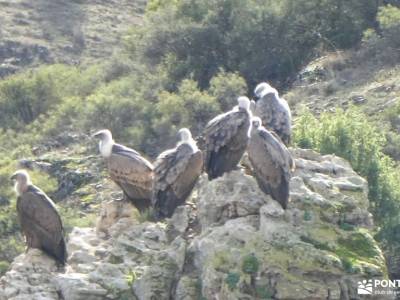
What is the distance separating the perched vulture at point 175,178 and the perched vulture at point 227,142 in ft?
0.83

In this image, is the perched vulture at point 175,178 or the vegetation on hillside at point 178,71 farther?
the vegetation on hillside at point 178,71

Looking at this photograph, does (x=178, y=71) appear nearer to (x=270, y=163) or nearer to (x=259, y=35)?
(x=259, y=35)

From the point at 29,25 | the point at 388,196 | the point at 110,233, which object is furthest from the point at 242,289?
the point at 29,25

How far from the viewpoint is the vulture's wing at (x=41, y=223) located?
24969 millimetres

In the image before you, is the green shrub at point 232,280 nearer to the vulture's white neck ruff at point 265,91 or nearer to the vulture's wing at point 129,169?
the vulture's wing at point 129,169

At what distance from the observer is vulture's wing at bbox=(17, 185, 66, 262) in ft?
81.9

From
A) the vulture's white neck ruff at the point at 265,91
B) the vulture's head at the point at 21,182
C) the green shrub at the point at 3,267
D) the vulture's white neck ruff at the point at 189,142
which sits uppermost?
the vulture's white neck ruff at the point at 265,91

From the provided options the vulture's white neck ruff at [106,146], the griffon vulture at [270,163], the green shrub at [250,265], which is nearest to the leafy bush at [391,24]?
the vulture's white neck ruff at [106,146]

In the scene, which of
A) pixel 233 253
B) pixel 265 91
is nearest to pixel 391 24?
pixel 265 91

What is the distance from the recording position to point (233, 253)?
23141mm

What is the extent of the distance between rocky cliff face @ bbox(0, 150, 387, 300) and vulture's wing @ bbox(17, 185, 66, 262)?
0.21m

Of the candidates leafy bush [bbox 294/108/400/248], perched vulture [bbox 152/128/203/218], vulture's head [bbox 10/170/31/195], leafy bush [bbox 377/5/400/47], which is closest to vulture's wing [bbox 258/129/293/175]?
perched vulture [bbox 152/128/203/218]

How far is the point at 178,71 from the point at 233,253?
32.5 meters

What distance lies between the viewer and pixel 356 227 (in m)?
24.2
